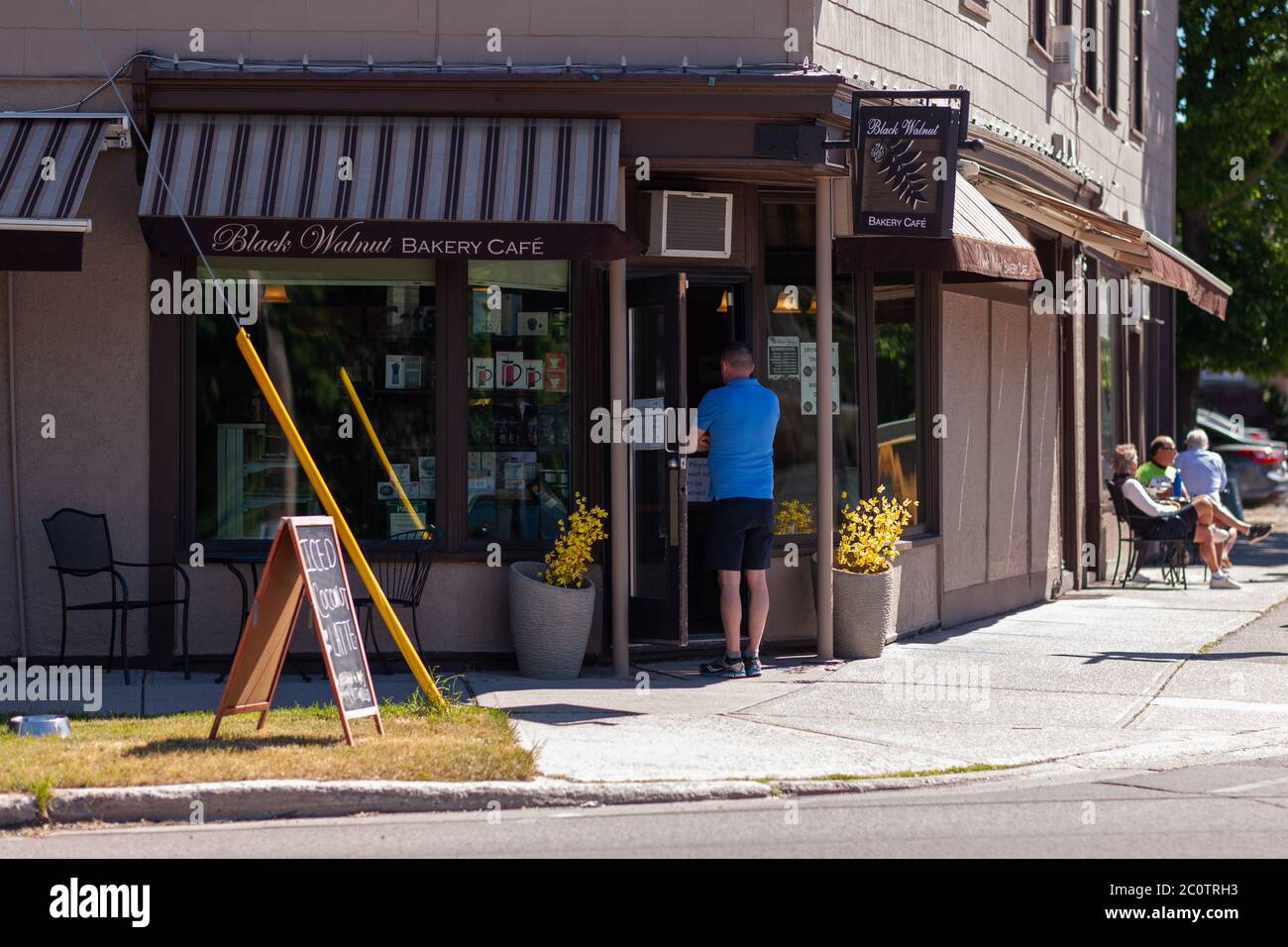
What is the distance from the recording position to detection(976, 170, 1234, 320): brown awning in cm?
1348

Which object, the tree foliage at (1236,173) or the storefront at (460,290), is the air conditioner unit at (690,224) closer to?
the storefront at (460,290)

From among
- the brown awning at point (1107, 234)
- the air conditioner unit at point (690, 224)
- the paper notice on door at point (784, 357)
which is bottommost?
the paper notice on door at point (784, 357)

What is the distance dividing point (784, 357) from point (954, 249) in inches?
59.0

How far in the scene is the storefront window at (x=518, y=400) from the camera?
35.8 feet

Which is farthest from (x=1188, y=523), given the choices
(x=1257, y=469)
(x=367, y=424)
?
(x=1257, y=469)

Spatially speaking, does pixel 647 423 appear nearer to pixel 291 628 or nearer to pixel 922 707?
pixel 922 707

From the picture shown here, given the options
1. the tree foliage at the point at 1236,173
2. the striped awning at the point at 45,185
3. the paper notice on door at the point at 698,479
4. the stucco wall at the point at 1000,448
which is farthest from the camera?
the tree foliage at the point at 1236,173

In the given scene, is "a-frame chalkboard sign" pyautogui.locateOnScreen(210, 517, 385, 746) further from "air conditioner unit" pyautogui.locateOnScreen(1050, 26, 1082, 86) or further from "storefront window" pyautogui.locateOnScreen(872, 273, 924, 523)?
"air conditioner unit" pyautogui.locateOnScreen(1050, 26, 1082, 86)

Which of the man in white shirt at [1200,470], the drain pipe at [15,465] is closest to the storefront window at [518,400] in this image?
the drain pipe at [15,465]

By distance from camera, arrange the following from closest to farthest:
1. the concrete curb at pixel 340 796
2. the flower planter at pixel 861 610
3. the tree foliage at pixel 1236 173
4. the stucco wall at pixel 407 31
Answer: the concrete curb at pixel 340 796 → the stucco wall at pixel 407 31 → the flower planter at pixel 861 610 → the tree foliage at pixel 1236 173

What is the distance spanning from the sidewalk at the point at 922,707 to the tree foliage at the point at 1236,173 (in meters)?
Answer: 11.4

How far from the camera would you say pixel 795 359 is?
1174 cm

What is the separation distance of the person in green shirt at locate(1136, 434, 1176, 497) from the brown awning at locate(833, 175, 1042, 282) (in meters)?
5.48
